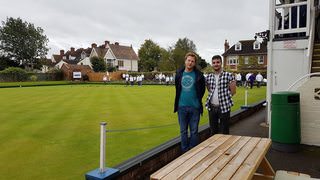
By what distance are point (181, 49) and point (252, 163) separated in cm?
7149

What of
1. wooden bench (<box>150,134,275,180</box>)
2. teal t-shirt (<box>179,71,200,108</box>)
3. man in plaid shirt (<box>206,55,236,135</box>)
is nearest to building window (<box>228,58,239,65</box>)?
man in plaid shirt (<box>206,55,236,135</box>)

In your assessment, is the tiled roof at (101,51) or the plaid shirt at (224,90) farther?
the tiled roof at (101,51)

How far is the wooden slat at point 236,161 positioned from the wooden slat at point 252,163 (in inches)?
1.5

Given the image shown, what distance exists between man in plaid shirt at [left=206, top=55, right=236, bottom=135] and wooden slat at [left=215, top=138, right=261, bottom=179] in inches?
57.9

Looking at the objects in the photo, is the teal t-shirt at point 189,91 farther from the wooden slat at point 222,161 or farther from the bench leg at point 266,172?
the bench leg at point 266,172

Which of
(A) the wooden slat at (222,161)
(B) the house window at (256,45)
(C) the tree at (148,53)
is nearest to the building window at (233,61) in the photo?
(B) the house window at (256,45)

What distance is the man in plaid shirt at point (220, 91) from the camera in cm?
519

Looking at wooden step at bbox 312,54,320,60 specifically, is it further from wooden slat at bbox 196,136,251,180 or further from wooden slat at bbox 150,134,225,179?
wooden slat at bbox 150,134,225,179

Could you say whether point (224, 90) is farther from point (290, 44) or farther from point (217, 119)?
point (290, 44)

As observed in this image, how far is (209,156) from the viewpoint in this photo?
3.12 m

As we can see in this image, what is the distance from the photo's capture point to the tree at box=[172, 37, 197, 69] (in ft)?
226

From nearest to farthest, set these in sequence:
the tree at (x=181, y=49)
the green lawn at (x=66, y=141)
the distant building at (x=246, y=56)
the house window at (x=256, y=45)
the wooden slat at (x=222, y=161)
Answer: the wooden slat at (x=222, y=161) < the green lawn at (x=66, y=141) < the distant building at (x=246, y=56) < the house window at (x=256, y=45) < the tree at (x=181, y=49)

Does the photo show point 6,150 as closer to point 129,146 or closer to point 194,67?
point 129,146

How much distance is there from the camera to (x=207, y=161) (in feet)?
9.66
